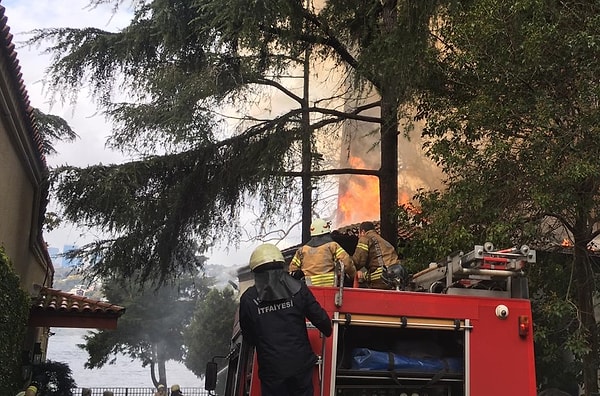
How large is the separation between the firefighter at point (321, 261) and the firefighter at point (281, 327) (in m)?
1.05

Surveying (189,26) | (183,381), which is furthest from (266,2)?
(183,381)

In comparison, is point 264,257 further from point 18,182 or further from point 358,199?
point 358,199

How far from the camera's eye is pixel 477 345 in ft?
14.9

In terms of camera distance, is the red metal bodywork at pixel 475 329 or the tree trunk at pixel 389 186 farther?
the tree trunk at pixel 389 186

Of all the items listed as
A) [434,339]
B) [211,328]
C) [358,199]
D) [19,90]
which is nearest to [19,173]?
[19,90]

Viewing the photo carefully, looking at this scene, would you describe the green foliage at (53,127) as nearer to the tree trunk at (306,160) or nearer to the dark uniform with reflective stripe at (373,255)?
the tree trunk at (306,160)

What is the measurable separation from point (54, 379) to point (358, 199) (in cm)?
1432

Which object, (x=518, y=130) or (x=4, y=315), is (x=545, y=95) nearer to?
(x=518, y=130)

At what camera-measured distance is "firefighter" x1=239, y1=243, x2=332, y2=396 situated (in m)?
4.17

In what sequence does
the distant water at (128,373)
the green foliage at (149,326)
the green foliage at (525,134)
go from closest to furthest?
the green foliage at (525,134) → the green foliage at (149,326) → the distant water at (128,373)

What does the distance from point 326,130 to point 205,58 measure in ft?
11.3


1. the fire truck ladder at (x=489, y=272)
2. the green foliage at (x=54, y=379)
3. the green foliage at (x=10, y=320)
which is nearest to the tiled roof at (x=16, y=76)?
the green foliage at (x=10, y=320)

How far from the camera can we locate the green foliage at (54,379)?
11156mm

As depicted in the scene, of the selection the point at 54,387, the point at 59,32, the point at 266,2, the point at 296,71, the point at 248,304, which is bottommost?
the point at 54,387
